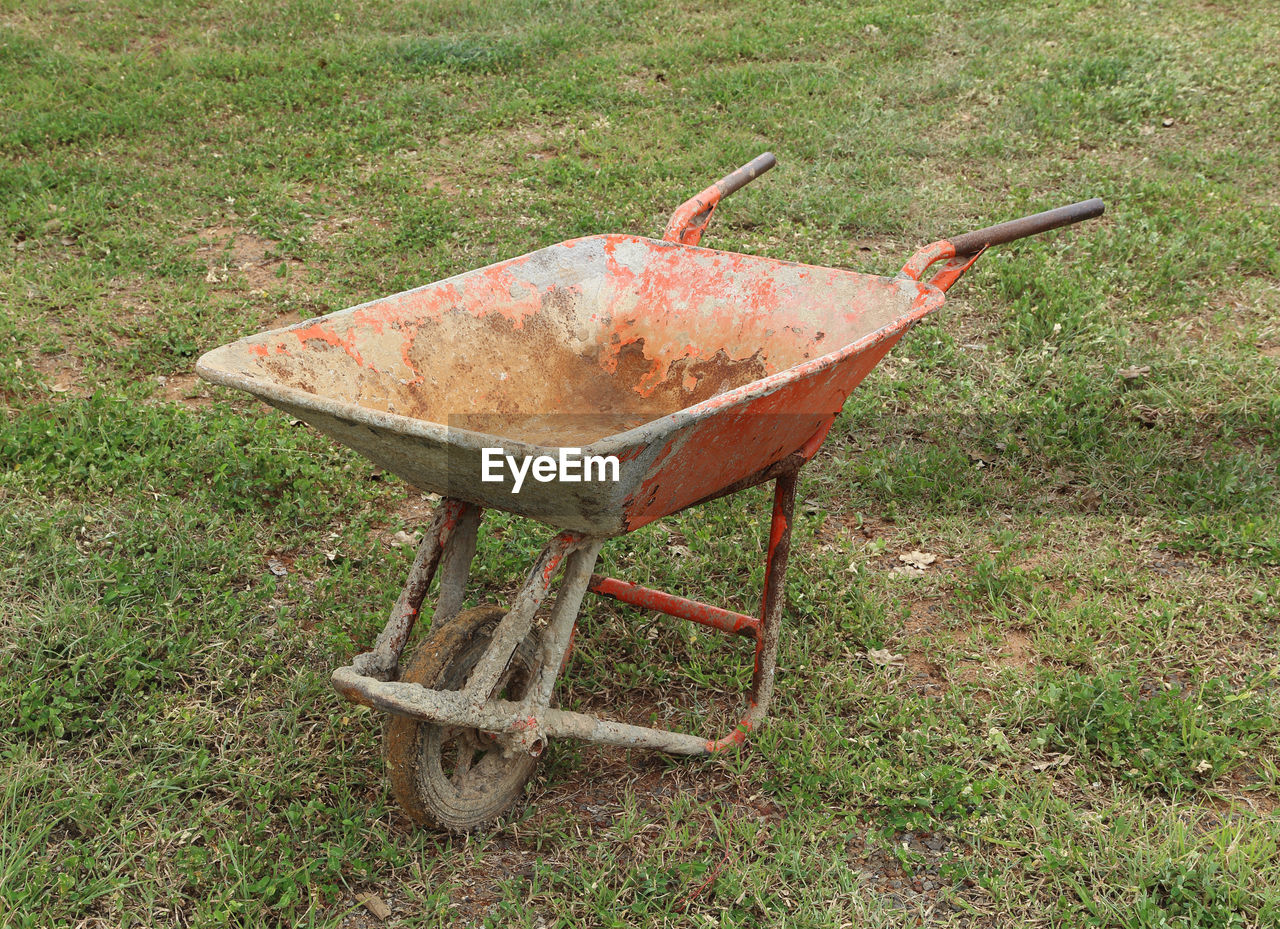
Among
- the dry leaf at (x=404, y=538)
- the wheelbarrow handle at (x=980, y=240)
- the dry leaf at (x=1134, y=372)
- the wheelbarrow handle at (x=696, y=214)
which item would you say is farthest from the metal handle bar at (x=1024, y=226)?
the dry leaf at (x=404, y=538)

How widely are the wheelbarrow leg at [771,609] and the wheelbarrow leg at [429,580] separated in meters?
0.95

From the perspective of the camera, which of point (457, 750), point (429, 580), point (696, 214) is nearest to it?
point (429, 580)

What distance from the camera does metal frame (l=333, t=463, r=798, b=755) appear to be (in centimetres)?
241

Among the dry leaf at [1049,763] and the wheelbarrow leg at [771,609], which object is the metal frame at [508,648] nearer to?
the wheelbarrow leg at [771,609]

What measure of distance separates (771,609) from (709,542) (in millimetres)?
907

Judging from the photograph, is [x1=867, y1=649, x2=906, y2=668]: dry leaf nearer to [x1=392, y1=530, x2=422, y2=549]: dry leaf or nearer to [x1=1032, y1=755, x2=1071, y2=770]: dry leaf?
[x1=1032, y1=755, x2=1071, y2=770]: dry leaf

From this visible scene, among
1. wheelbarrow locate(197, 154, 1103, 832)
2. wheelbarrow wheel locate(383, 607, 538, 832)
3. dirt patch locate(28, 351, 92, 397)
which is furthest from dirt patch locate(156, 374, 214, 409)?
wheelbarrow wheel locate(383, 607, 538, 832)

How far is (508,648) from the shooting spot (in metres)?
2.54

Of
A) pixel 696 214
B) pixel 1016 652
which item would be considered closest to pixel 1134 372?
pixel 1016 652

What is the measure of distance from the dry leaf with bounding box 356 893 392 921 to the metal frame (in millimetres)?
545

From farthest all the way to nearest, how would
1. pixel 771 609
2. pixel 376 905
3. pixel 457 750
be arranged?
1. pixel 771 609
2. pixel 457 750
3. pixel 376 905

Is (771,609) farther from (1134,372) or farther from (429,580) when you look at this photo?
(1134,372)

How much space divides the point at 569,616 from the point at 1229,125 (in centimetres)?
733

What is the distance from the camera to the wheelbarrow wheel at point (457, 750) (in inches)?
103
